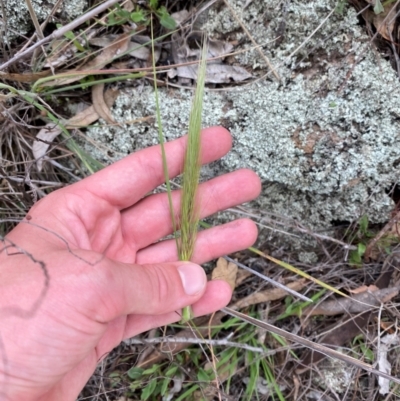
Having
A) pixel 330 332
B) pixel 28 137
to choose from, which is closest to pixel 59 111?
pixel 28 137

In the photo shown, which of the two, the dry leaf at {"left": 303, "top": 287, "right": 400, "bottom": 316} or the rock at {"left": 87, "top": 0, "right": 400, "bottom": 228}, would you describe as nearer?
the rock at {"left": 87, "top": 0, "right": 400, "bottom": 228}

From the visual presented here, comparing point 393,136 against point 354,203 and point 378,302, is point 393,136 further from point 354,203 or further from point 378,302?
point 378,302

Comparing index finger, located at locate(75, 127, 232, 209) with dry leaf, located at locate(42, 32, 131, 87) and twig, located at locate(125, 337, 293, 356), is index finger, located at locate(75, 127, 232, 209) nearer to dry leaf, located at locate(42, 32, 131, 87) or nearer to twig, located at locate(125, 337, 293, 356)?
dry leaf, located at locate(42, 32, 131, 87)

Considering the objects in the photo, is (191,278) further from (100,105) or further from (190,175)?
(100,105)

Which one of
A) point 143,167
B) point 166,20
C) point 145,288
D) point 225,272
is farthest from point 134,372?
point 166,20

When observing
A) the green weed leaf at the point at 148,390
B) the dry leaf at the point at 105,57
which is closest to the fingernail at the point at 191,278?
the green weed leaf at the point at 148,390

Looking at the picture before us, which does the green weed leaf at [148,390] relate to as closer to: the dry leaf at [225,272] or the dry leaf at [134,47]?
the dry leaf at [225,272]

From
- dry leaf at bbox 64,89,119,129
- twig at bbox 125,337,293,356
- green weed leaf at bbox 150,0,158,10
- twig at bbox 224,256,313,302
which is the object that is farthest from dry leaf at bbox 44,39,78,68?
twig at bbox 125,337,293,356

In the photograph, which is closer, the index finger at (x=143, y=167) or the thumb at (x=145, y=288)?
the thumb at (x=145, y=288)
